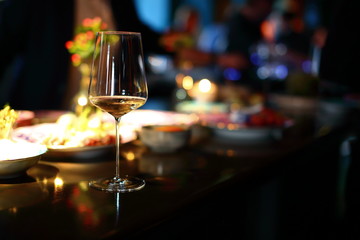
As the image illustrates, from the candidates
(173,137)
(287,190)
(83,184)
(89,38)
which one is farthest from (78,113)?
(287,190)

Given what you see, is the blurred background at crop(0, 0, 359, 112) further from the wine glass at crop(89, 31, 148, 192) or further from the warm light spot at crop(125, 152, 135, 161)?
the wine glass at crop(89, 31, 148, 192)

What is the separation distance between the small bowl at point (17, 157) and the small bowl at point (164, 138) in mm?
377

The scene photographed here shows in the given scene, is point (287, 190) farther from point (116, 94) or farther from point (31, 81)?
point (31, 81)

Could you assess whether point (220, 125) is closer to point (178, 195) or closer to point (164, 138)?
point (164, 138)

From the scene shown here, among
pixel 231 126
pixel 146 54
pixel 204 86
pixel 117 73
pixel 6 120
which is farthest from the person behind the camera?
pixel 146 54

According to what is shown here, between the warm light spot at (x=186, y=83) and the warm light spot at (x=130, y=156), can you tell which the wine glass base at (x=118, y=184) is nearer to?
the warm light spot at (x=130, y=156)

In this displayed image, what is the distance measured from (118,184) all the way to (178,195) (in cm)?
14

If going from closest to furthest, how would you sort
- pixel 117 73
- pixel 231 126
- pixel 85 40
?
pixel 117 73, pixel 85 40, pixel 231 126

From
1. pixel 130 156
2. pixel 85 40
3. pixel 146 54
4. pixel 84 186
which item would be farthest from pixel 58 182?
pixel 146 54

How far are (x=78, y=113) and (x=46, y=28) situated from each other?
57.2 inches

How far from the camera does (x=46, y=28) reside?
2.61 meters

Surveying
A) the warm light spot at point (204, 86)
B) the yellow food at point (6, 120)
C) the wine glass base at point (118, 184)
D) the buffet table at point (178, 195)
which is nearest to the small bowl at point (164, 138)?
the buffet table at point (178, 195)

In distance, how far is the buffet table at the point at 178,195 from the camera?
2.21 feet

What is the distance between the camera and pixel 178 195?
2.74 ft
